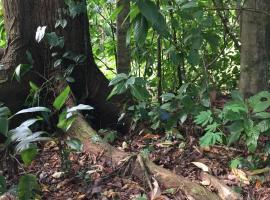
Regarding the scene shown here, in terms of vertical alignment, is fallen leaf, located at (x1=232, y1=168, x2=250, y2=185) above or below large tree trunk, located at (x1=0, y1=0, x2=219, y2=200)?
below

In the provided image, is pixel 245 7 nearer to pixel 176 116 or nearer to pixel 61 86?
pixel 176 116

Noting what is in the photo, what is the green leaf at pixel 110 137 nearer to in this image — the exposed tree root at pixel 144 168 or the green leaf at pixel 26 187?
the exposed tree root at pixel 144 168

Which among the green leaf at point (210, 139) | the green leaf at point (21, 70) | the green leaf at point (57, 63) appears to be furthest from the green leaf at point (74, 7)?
the green leaf at point (210, 139)

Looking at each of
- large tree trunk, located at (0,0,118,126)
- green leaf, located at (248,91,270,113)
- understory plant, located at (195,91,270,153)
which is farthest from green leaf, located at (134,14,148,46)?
large tree trunk, located at (0,0,118,126)

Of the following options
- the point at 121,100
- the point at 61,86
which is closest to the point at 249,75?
the point at 121,100

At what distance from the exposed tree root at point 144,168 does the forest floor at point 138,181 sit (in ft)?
0.16

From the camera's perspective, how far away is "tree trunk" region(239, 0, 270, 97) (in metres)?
3.50

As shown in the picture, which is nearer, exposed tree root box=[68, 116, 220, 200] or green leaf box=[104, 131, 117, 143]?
exposed tree root box=[68, 116, 220, 200]

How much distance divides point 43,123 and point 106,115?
1.90 feet

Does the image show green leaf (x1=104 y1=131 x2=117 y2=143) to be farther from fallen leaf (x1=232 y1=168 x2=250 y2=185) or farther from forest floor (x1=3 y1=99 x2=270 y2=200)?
fallen leaf (x1=232 y1=168 x2=250 y2=185)

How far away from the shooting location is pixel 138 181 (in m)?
3.05

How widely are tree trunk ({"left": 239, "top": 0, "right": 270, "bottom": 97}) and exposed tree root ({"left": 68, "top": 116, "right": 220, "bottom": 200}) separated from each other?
105 centimetres

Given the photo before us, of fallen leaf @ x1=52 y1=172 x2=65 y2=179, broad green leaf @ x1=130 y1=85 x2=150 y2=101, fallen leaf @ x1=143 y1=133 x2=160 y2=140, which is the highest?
broad green leaf @ x1=130 y1=85 x2=150 y2=101

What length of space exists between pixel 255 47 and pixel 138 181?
1.38 metres
